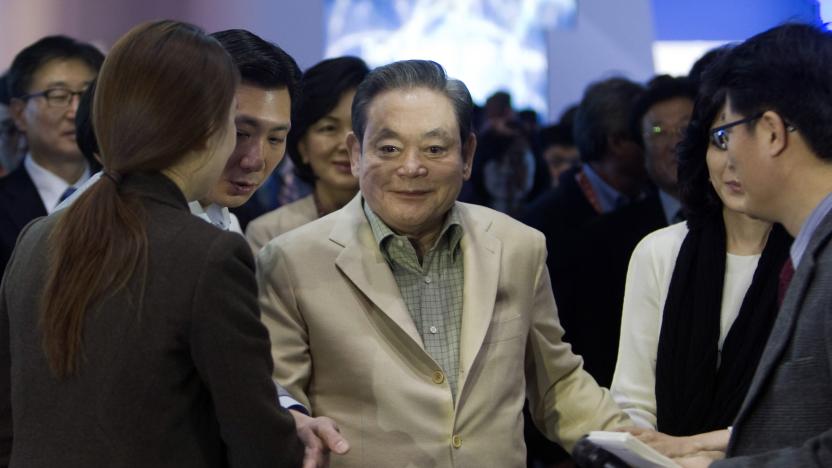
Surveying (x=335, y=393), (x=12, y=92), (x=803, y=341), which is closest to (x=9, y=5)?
(x=12, y=92)

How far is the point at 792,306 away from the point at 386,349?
905mm

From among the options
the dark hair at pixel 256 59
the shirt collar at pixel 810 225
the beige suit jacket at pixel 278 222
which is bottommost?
the beige suit jacket at pixel 278 222

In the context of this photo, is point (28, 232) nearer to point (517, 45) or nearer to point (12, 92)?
point (12, 92)

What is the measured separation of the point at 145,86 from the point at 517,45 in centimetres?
648

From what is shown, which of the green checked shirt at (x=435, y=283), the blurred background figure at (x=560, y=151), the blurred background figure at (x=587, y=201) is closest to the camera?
the green checked shirt at (x=435, y=283)

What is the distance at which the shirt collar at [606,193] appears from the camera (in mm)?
4953

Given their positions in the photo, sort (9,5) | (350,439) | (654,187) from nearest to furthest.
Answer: (350,439), (654,187), (9,5)

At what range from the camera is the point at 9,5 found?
19.7 ft

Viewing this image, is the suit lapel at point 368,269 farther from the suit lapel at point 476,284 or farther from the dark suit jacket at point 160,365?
the dark suit jacket at point 160,365

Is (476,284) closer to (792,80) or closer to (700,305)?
(700,305)

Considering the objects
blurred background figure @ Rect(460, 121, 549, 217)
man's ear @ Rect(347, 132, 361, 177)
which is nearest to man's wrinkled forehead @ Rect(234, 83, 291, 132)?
man's ear @ Rect(347, 132, 361, 177)

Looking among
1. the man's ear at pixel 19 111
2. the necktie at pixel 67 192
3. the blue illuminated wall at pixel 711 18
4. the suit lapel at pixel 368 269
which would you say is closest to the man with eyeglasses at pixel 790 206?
the suit lapel at pixel 368 269

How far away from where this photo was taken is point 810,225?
237 cm

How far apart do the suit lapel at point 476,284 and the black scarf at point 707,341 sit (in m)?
0.62
